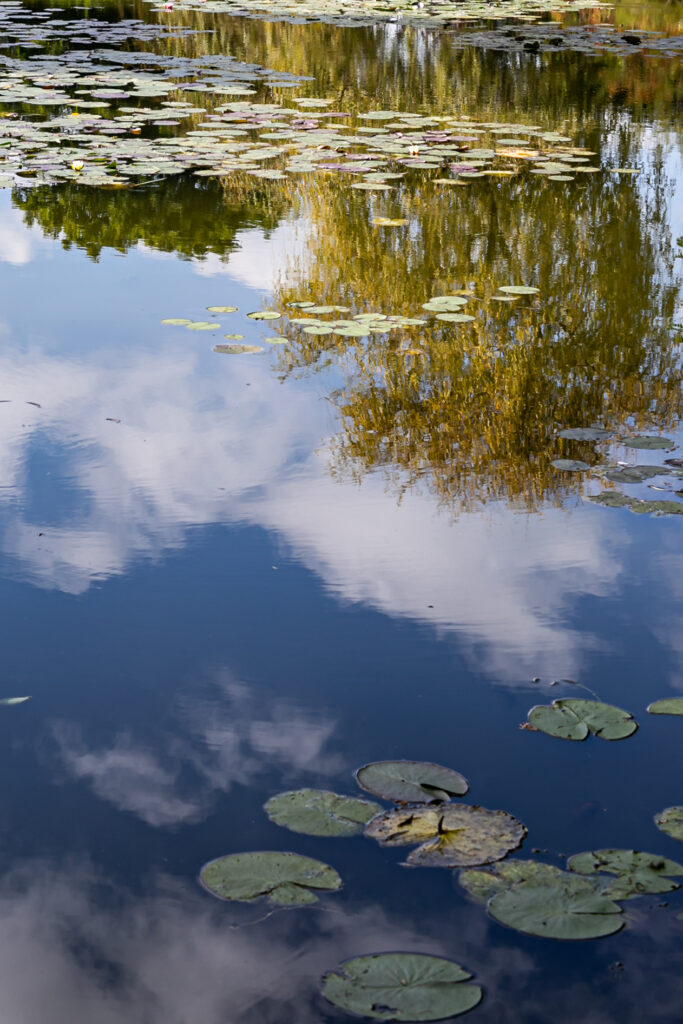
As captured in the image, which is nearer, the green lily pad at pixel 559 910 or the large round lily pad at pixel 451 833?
the green lily pad at pixel 559 910

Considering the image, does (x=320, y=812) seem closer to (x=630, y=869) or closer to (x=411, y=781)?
(x=411, y=781)

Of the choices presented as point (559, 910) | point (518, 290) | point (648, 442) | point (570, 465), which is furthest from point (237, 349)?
point (559, 910)

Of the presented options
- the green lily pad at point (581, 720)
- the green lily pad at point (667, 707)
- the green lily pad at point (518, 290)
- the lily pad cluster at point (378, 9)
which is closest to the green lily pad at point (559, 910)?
the green lily pad at point (581, 720)

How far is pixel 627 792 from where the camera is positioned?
178 centimetres

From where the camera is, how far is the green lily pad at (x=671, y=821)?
5.54ft

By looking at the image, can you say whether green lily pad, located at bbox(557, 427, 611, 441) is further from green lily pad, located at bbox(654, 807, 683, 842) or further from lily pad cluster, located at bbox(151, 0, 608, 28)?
lily pad cluster, located at bbox(151, 0, 608, 28)

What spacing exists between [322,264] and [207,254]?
64 cm

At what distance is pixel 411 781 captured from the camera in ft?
5.77

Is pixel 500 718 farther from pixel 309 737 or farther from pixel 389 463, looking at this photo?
pixel 389 463

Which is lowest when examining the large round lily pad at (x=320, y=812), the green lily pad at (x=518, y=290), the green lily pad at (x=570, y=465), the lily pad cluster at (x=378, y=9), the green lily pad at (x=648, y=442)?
the large round lily pad at (x=320, y=812)

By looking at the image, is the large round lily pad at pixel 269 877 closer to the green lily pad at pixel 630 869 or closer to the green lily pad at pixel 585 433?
the green lily pad at pixel 630 869

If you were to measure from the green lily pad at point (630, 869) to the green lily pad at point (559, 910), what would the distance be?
0.03m

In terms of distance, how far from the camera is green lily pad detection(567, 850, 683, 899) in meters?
1.55

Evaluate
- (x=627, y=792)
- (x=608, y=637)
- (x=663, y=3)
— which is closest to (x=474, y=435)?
(x=608, y=637)
